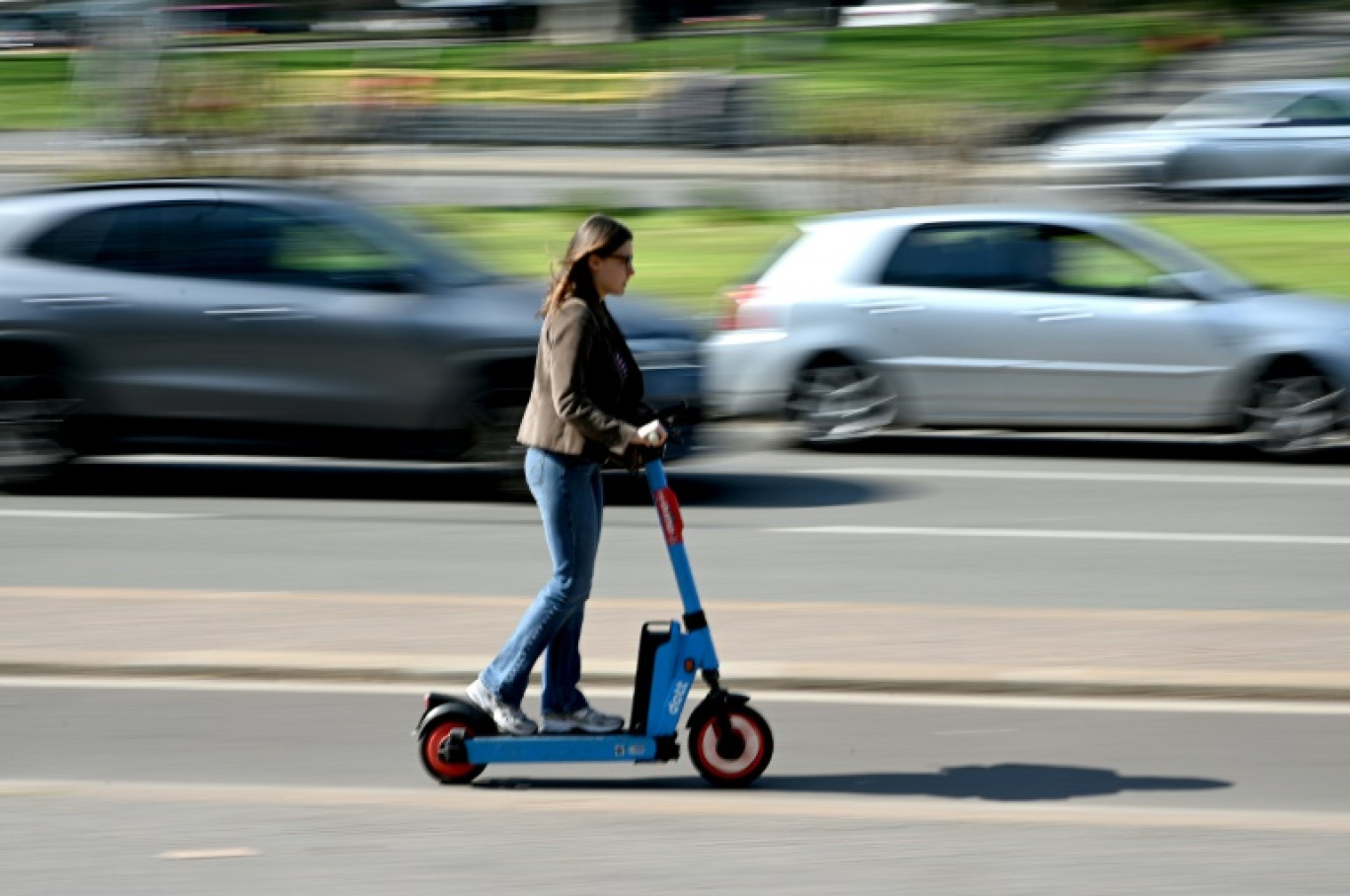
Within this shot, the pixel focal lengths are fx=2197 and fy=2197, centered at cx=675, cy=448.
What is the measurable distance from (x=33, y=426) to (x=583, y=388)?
6212mm

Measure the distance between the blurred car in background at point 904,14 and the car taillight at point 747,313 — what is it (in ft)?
138

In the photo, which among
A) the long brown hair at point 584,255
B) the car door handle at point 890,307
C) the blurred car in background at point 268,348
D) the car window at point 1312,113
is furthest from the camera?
the car window at point 1312,113

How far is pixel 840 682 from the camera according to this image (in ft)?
23.2

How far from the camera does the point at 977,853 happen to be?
5.37 metres

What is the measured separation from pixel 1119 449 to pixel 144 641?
23.6 ft

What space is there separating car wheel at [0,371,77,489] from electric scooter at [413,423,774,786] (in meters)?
5.75

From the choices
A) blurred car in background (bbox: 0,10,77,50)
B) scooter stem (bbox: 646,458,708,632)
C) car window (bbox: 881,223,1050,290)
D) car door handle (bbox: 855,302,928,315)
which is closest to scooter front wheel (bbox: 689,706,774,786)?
scooter stem (bbox: 646,458,708,632)

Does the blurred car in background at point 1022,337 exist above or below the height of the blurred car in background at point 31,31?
below

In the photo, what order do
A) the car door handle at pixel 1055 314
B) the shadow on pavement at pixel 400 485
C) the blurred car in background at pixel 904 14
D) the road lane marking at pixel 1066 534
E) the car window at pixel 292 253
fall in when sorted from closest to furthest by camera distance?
the road lane marking at pixel 1066 534, the car window at pixel 292 253, the shadow on pavement at pixel 400 485, the car door handle at pixel 1055 314, the blurred car in background at pixel 904 14

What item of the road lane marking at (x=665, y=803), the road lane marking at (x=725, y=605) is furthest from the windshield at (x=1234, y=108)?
the road lane marking at (x=665, y=803)

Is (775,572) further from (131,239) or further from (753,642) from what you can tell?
(131,239)

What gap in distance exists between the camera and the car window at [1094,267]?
42.2ft

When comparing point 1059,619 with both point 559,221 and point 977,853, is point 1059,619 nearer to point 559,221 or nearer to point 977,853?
point 977,853

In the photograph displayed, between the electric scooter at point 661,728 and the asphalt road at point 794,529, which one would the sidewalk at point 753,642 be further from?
the electric scooter at point 661,728
